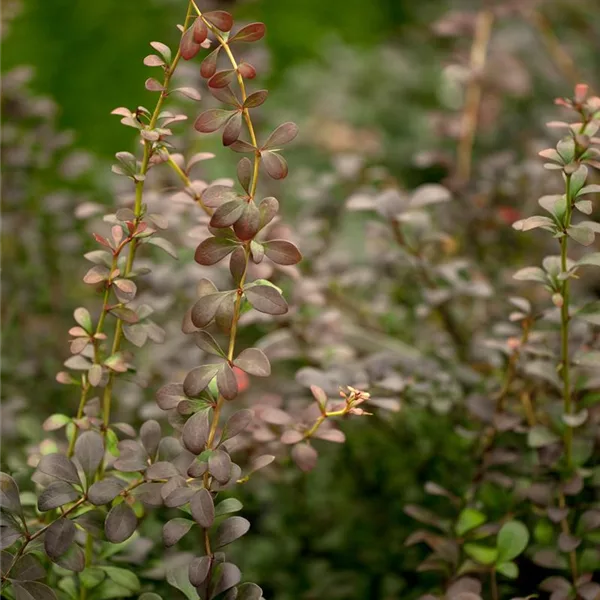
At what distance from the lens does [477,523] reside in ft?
3.02

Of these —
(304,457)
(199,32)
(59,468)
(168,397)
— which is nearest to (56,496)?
(59,468)

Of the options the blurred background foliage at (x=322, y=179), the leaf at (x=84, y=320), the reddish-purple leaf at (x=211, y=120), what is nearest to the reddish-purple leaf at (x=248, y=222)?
the reddish-purple leaf at (x=211, y=120)

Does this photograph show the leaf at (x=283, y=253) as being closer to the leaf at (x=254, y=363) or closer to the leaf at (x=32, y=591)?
the leaf at (x=254, y=363)

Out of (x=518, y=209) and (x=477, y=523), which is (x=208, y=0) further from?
(x=477, y=523)

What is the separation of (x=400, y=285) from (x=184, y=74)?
58 cm

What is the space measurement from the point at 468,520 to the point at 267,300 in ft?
1.34

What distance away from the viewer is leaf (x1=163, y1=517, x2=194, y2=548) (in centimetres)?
72

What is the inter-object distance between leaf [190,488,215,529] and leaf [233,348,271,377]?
0.41 feet

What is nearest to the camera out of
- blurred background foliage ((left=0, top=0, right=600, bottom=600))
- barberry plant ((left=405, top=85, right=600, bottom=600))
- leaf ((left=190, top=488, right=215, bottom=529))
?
leaf ((left=190, top=488, right=215, bottom=529))

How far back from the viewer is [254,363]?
75 cm

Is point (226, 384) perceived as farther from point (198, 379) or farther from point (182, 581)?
point (182, 581)

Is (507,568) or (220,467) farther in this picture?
(507,568)

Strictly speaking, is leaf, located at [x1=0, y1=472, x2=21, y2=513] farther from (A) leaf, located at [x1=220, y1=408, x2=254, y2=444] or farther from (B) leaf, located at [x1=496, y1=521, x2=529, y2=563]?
(B) leaf, located at [x1=496, y1=521, x2=529, y2=563]

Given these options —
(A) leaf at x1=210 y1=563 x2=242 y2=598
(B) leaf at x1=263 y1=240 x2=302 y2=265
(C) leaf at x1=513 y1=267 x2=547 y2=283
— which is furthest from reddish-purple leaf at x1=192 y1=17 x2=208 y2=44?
(A) leaf at x1=210 y1=563 x2=242 y2=598
